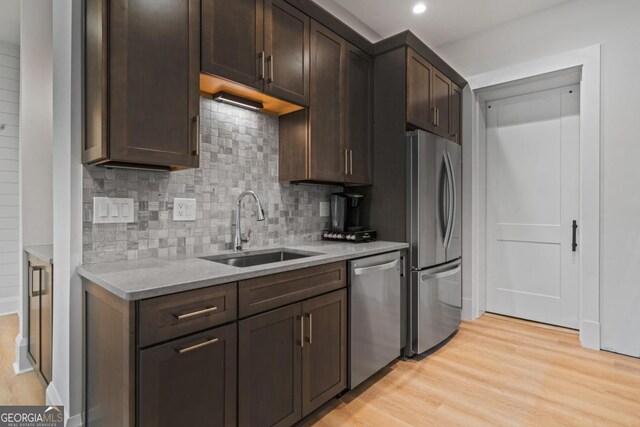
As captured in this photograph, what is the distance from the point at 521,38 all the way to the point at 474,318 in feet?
9.22

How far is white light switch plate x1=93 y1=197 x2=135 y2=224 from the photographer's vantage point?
163 cm

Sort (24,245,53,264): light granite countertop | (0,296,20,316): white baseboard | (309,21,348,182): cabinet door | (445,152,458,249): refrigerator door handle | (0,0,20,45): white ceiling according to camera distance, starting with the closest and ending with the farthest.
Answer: (24,245,53,264): light granite countertop < (309,21,348,182): cabinet door < (445,152,458,249): refrigerator door handle < (0,0,20,45): white ceiling < (0,296,20,316): white baseboard

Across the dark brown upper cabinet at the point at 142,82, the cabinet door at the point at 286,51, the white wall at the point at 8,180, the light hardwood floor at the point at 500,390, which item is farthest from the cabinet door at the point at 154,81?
the white wall at the point at 8,180

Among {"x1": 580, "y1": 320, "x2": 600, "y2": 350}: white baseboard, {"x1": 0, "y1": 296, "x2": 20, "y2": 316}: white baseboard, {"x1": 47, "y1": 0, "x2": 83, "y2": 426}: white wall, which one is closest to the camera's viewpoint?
{"x1": 47, "y1": 0, "x2": 83, "y2": 426}: white wall

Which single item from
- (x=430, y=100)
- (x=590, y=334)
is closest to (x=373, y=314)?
(x=430, y=100)

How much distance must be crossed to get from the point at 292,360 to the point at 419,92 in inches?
88.4

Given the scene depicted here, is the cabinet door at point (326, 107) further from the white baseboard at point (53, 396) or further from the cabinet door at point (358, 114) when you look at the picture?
the white baseboard at point (53, 396)

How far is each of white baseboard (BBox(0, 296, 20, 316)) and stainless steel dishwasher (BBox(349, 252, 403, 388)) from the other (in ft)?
13.1

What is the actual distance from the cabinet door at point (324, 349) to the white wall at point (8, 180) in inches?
152

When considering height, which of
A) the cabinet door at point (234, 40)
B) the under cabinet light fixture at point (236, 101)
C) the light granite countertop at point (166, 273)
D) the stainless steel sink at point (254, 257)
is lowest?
the stainless steel sink at point (254, 257)

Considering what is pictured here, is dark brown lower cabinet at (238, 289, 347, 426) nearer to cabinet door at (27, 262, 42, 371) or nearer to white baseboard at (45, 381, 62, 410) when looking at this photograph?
white baseboard at (45, 381, 62, 410)

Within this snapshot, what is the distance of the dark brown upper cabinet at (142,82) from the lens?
137 cm

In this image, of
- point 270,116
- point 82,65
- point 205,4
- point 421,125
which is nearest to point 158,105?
point 82,65

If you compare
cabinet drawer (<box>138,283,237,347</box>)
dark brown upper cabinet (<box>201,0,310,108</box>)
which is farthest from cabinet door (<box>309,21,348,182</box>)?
cabinet drawer (<box>138,283,237,347</box>)
